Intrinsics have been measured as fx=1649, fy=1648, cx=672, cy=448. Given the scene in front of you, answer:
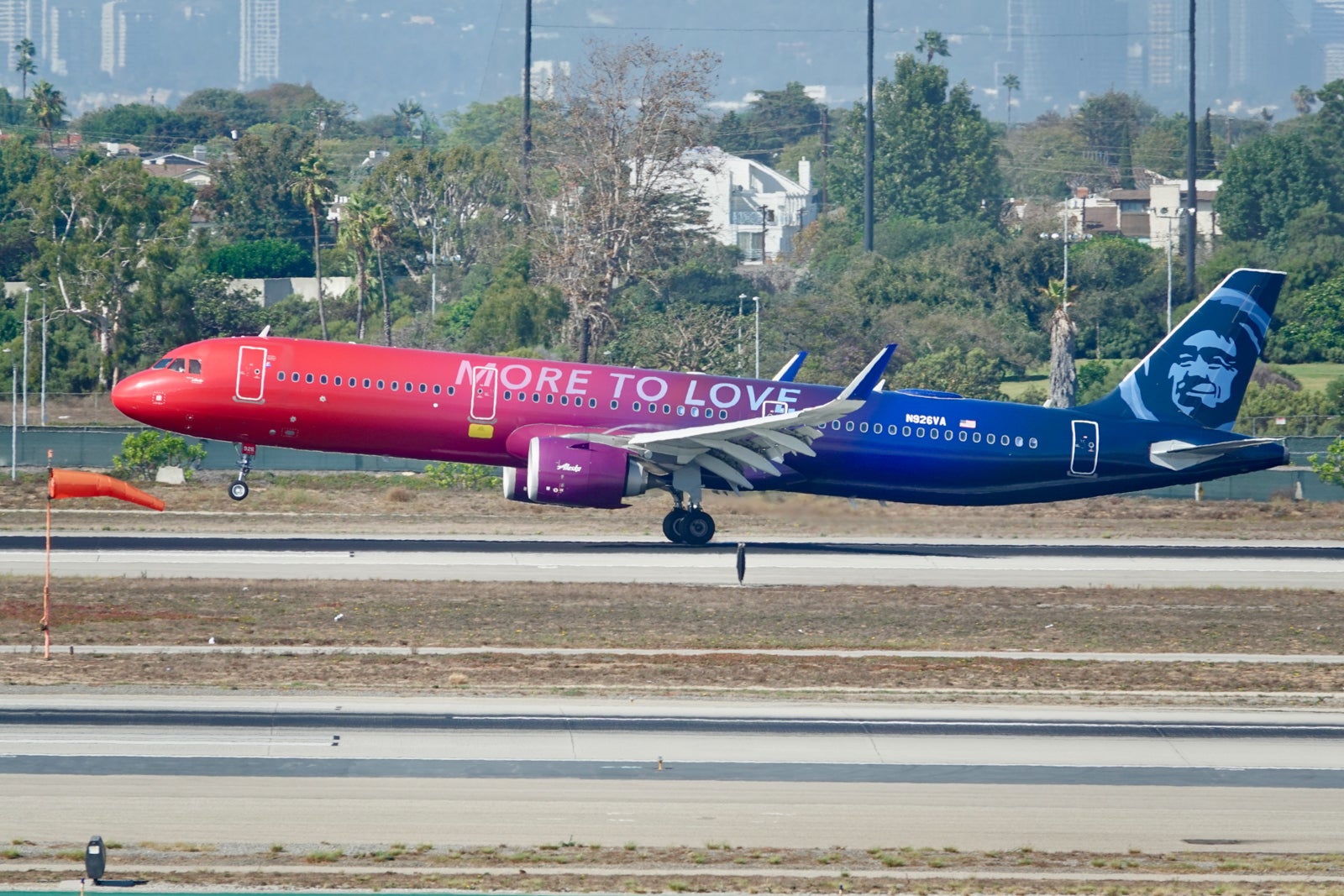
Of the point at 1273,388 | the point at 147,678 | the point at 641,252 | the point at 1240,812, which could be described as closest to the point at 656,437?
the point at 147,678

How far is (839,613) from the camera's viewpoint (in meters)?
32.2

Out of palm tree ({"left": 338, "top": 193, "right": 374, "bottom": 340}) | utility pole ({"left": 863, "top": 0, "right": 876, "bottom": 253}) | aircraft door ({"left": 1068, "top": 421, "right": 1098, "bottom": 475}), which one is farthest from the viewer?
utility pole ({"left": 863, "top": 0, "right": 876, "bottom": 253})

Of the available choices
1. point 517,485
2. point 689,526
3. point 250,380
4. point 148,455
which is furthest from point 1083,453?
point 148,455

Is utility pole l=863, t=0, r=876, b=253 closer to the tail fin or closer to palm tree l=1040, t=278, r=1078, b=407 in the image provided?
palm tree l=1040, t=278, r=1078, b=407

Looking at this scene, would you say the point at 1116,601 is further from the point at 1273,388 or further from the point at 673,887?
the point at 1273,388

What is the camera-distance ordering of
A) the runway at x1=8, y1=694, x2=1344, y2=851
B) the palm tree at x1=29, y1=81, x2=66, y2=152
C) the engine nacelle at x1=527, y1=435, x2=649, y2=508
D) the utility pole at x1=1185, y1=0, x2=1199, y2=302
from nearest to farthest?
the runway at x1=8, y1=694, x2=1344, y2=851 → the engine nacelle at x1=527, y1=435, x2=649, y2=508 → the utility pole at x1=1185, y1=0, x2=1199, y2=302 → the palm tree at x1=29, y1=81, x2=66, y2=152

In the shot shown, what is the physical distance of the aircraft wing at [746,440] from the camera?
124ft

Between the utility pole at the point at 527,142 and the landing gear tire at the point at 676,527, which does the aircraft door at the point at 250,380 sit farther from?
the utility pole at the point at 527,142

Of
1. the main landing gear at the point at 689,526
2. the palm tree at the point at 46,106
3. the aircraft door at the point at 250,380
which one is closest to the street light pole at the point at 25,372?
the aircraft door at the point at 250,380

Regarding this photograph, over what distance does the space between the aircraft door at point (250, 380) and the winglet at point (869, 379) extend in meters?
13.5

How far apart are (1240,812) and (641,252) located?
8523 centimetres

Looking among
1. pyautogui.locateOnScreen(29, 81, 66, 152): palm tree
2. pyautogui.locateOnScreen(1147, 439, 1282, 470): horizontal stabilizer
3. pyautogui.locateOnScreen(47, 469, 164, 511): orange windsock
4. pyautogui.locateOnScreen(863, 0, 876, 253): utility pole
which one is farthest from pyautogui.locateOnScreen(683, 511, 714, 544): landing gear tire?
pyautogui.locateOnScreen(29, 81, 66, 152): palm tree

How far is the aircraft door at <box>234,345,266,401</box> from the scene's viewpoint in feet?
127

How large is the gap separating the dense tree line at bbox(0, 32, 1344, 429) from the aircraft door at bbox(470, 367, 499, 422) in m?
42.6
